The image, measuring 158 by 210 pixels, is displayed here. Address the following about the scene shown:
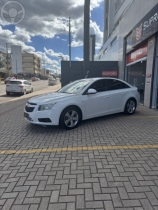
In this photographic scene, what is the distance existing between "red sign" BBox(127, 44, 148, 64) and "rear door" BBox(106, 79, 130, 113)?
3707mm

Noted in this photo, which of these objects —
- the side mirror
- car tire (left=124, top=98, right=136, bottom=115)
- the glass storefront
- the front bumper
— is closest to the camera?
the front bumper

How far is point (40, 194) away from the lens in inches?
85.6

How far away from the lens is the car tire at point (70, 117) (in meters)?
4.65

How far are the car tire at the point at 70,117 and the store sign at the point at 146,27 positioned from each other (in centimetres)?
533

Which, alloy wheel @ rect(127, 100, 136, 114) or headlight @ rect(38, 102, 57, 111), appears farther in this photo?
alloy wheel @ rect(127, 100, 136, 114)

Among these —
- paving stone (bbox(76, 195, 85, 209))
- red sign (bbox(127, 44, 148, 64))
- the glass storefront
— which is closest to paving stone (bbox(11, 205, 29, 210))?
paving stone (bbox(76, 195, 85, 209))

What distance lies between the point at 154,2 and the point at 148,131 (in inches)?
245

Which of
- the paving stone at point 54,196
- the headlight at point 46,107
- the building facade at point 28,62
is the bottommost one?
the paving stone at point 54,196

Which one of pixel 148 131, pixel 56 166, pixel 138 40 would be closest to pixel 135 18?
pixel 138 40

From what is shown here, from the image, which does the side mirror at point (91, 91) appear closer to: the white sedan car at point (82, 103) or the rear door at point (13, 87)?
the white sedan car at point (82, 103)

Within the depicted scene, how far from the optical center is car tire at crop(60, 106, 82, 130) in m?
4.65

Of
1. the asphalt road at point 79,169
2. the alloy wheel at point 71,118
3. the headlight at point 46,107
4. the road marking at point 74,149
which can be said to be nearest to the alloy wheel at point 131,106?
the asphalt road at point 79,169

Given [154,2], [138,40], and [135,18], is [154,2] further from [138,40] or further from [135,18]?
[135,18]

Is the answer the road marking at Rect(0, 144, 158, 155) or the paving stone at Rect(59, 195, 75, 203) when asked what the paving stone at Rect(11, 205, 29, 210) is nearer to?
the paving stone at Rect(59, 195, 75, 203)
